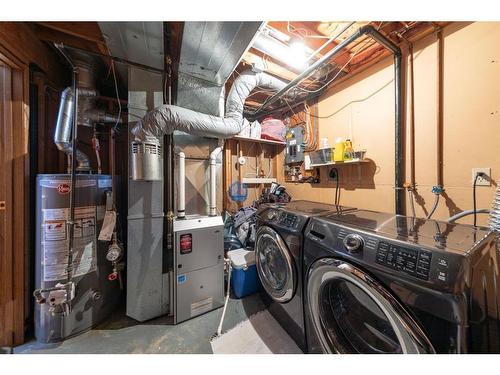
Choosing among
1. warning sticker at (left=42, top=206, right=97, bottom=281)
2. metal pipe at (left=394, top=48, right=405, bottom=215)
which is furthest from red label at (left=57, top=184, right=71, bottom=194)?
metal pipe at (left=394, top=48, right=405, bottom=215)

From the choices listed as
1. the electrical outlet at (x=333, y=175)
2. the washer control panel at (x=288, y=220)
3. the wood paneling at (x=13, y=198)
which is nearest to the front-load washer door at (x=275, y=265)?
the washer control panel at (x=288, y=220)

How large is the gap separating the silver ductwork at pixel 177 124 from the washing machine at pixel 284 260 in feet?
3.02

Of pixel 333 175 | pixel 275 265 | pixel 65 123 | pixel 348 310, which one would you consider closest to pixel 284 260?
pixel 275 265

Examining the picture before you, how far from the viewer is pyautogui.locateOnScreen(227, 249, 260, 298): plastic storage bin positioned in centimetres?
183

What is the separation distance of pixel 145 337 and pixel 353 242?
1.70m

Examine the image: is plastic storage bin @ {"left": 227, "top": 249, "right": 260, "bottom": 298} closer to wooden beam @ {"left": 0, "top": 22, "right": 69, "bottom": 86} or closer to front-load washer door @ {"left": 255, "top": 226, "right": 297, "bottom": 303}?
front-load washer door @ {"left": 255, "top": 226, "right": 297, "bottom": 303}

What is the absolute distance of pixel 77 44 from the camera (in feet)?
5.21

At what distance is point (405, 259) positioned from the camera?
0.69 m

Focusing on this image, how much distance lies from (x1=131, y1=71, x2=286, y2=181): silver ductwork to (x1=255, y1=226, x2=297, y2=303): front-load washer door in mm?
1027

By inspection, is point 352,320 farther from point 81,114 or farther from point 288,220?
point 81,114

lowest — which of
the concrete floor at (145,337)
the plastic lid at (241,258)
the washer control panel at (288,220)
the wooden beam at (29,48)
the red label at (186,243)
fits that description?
the concrete floor at (145,337)

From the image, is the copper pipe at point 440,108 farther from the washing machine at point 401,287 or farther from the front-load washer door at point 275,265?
the front-load washer door at point 275,265

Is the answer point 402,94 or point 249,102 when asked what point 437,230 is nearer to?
point 402,94

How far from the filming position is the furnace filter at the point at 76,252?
1338 mm
